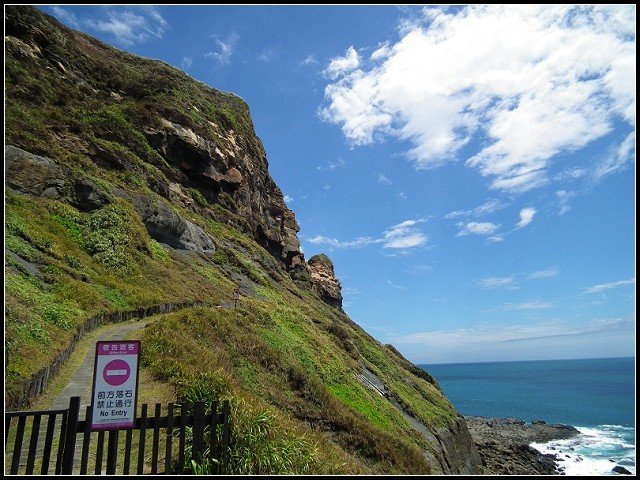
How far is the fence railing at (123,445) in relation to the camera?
643 centimetres

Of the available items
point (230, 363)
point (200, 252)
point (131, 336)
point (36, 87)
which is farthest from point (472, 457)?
point (36, 87)

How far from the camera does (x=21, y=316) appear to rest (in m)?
12.2

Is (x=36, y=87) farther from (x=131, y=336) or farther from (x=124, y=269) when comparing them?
(x=131, y=336)

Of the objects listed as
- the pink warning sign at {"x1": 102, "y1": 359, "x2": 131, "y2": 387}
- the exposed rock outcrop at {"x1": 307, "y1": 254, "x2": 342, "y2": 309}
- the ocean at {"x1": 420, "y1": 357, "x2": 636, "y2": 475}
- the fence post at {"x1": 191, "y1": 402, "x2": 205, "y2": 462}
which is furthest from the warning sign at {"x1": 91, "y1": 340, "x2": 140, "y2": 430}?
the exposed rock outcrop at {"x1": 307, "y1": 254, "x2": 342, "y2": 309}

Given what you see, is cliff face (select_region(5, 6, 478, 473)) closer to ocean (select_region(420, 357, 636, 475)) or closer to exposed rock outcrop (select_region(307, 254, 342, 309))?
exposed rock outcrop (select_region(307, 254, 342, 309))

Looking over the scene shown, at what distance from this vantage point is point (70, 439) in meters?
6.34

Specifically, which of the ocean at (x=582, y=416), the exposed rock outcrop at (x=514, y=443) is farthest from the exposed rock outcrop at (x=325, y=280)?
the ocean at (x=582, y=416)

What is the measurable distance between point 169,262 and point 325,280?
57212 millimetres

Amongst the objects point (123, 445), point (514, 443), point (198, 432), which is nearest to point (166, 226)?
point (123, 445)

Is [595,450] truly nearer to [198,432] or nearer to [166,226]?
[166,226]

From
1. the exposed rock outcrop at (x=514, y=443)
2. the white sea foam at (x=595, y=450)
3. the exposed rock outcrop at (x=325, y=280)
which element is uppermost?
the exposed rock outcrop at (x=325, y=280)

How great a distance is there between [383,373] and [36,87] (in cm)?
4284

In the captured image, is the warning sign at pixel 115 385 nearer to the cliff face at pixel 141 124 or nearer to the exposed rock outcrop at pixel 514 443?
the cliff face at pixel 141 124

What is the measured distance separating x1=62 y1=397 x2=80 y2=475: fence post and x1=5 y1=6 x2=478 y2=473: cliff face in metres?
3.37
